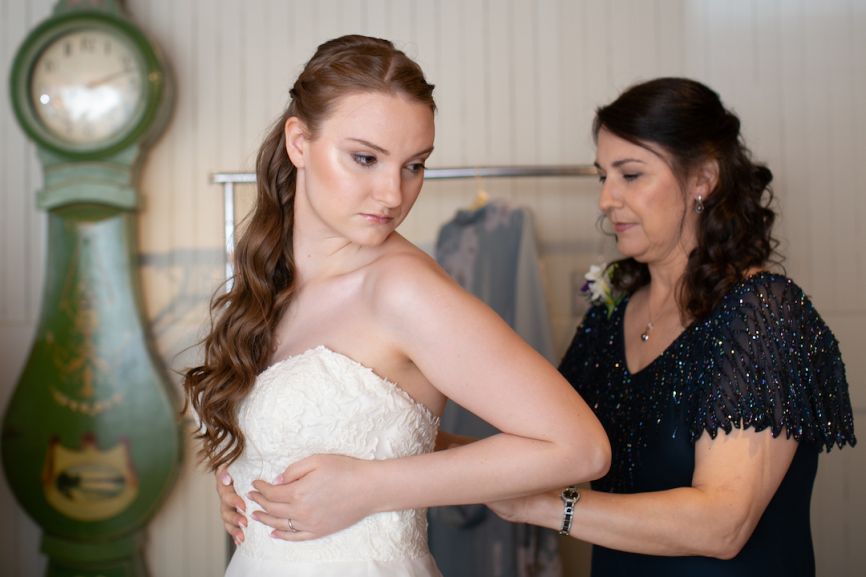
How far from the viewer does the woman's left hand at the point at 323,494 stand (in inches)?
54.2

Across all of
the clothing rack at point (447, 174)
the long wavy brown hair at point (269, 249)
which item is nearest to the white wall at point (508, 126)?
the clothing rack at point (447, 174)

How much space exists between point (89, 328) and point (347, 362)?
2.13 meters

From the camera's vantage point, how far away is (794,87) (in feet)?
11.1

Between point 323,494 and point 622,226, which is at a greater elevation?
point 622,226

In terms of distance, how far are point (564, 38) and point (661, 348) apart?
1.86 m

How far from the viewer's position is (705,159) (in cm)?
190

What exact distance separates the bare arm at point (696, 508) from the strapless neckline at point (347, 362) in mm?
255

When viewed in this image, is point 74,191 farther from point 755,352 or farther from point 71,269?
point 755,352

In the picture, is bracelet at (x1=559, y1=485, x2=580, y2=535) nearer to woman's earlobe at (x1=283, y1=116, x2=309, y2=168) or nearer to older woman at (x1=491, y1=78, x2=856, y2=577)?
older woman at (x1=491, y1=78, x2=856, y2=577)

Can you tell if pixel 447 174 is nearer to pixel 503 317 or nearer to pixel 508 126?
pixel 503 317

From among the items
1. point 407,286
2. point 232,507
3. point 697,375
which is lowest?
point 232,507

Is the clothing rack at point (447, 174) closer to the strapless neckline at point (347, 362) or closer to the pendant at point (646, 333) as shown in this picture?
the pendant at point (646, 333)

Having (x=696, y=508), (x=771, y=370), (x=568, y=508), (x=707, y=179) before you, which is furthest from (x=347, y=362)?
(x=707, y=179)

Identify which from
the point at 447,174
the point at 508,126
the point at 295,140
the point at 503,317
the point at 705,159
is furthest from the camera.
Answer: the point at 508,126
